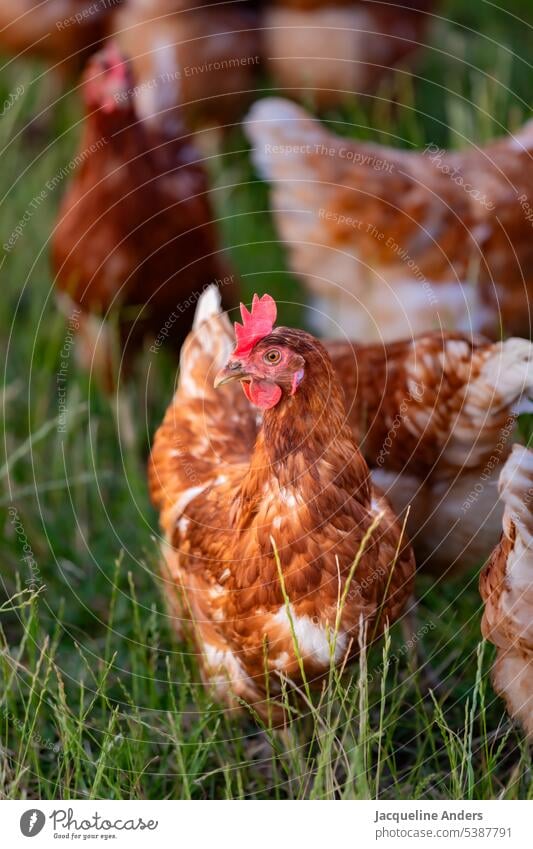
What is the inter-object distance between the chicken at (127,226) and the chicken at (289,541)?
3.46 feet

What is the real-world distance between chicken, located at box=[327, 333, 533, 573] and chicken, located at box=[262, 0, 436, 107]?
7.42 ft

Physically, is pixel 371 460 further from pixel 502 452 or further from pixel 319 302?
pixel 319 302

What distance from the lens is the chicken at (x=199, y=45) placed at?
12.7 ft

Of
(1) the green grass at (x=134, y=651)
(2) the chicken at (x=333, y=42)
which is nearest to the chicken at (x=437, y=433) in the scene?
(1) the green grass at (x=134, y=651)

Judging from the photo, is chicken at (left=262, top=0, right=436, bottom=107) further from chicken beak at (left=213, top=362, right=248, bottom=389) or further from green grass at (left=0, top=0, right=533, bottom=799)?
chicken beak at (left=213, top=362, right=248, bottom=389)

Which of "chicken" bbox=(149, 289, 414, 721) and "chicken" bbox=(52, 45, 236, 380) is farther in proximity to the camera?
"chicken" bbox=(52, 45, 236, 380)

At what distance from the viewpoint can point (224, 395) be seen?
84.7 inches

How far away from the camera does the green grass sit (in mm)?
1791

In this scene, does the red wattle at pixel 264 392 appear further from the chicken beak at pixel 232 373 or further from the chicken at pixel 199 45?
the chicken at pixel 199 45

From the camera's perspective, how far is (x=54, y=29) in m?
4.23

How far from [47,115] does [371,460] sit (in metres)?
2.79

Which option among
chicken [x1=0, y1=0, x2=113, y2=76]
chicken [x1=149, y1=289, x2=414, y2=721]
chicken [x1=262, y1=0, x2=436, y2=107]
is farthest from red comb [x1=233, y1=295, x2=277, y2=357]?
chicken [x1=0, y1=0, x2=113, y2=76]

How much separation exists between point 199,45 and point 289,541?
293 cm
